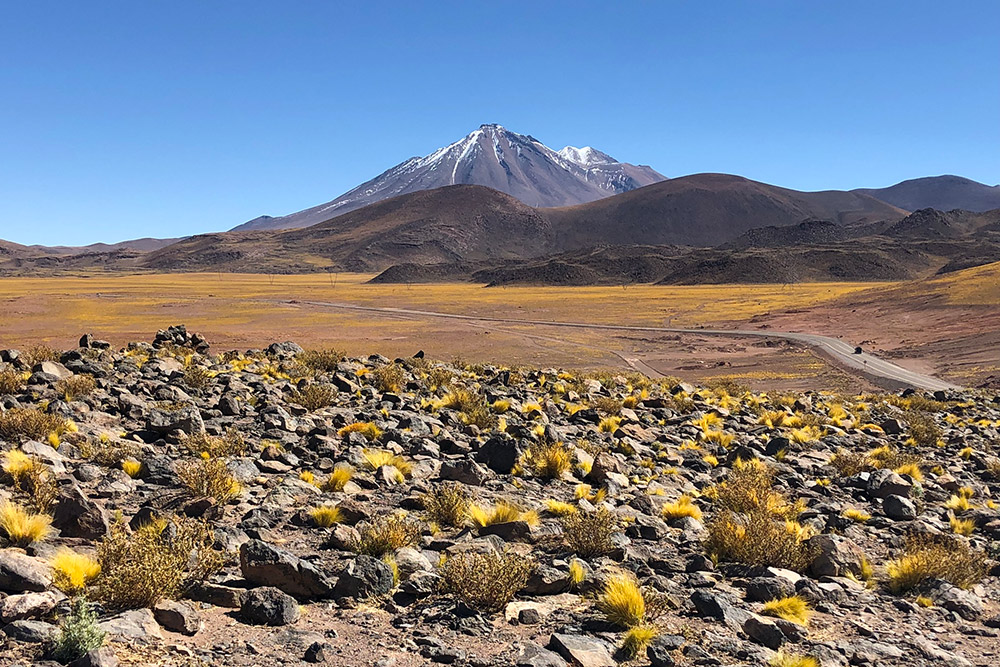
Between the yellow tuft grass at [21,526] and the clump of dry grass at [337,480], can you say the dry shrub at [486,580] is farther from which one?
the yellow tuft grass at [21,526]

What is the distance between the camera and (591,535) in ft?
23.1

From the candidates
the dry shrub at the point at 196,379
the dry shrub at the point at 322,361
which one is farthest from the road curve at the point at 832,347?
the dry shrub at the point at 196,379

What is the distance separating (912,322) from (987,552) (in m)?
59.0

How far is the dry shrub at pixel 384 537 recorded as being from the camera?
21.5ft

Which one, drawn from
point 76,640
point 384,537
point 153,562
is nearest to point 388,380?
point 384,537

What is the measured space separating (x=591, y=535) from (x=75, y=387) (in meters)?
11.0

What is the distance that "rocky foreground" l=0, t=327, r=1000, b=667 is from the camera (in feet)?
16.5

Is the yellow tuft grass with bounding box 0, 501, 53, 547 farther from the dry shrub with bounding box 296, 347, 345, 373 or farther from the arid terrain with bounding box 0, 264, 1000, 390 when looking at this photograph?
the arid terrain with bounding box 0, 264, 1000, 390

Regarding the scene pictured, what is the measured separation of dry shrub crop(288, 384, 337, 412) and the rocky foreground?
2.4 inches

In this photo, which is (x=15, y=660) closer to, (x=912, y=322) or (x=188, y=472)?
(x=188, y=472)

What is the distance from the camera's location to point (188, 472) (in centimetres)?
797

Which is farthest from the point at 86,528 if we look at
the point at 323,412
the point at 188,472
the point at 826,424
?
the point at 826,424

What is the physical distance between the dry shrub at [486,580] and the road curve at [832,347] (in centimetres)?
3308

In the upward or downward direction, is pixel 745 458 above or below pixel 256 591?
below
